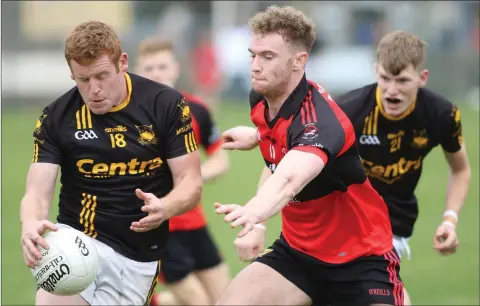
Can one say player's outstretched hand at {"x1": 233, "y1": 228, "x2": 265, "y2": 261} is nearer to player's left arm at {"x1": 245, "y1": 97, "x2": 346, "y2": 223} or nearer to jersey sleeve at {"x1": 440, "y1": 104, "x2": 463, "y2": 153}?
player's left arm at {"x1": 245, "y1": 97, "x2": 346, "y2": 223}

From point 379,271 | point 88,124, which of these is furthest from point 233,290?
point 88,124

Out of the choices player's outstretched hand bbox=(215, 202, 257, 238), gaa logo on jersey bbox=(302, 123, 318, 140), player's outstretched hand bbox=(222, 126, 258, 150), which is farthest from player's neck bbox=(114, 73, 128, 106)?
player's outstretched hand bbox=(215, 202, 257, 238)

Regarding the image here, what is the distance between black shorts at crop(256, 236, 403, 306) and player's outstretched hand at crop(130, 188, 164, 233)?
0.75m

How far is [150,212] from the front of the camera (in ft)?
17.9

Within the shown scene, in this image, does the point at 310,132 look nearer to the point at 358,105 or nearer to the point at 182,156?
the point at 182,156

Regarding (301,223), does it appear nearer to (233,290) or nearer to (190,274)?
(233,290)

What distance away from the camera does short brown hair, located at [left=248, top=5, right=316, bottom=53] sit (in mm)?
5449

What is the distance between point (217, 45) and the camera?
3019cm

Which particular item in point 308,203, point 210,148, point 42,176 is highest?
point 42,176

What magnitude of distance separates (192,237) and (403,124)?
7.44 ft

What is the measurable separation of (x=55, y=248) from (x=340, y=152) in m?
1.68

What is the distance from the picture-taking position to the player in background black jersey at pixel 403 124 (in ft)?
22.0

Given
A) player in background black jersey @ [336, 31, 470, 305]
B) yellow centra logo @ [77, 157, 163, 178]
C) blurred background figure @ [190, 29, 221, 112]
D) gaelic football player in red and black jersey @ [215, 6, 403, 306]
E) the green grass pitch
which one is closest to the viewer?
gaelic football player in red and black jersey @ [215, 6, 403, 306]

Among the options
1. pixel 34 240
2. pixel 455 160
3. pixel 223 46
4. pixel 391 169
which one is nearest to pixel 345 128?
pixel 391 169
